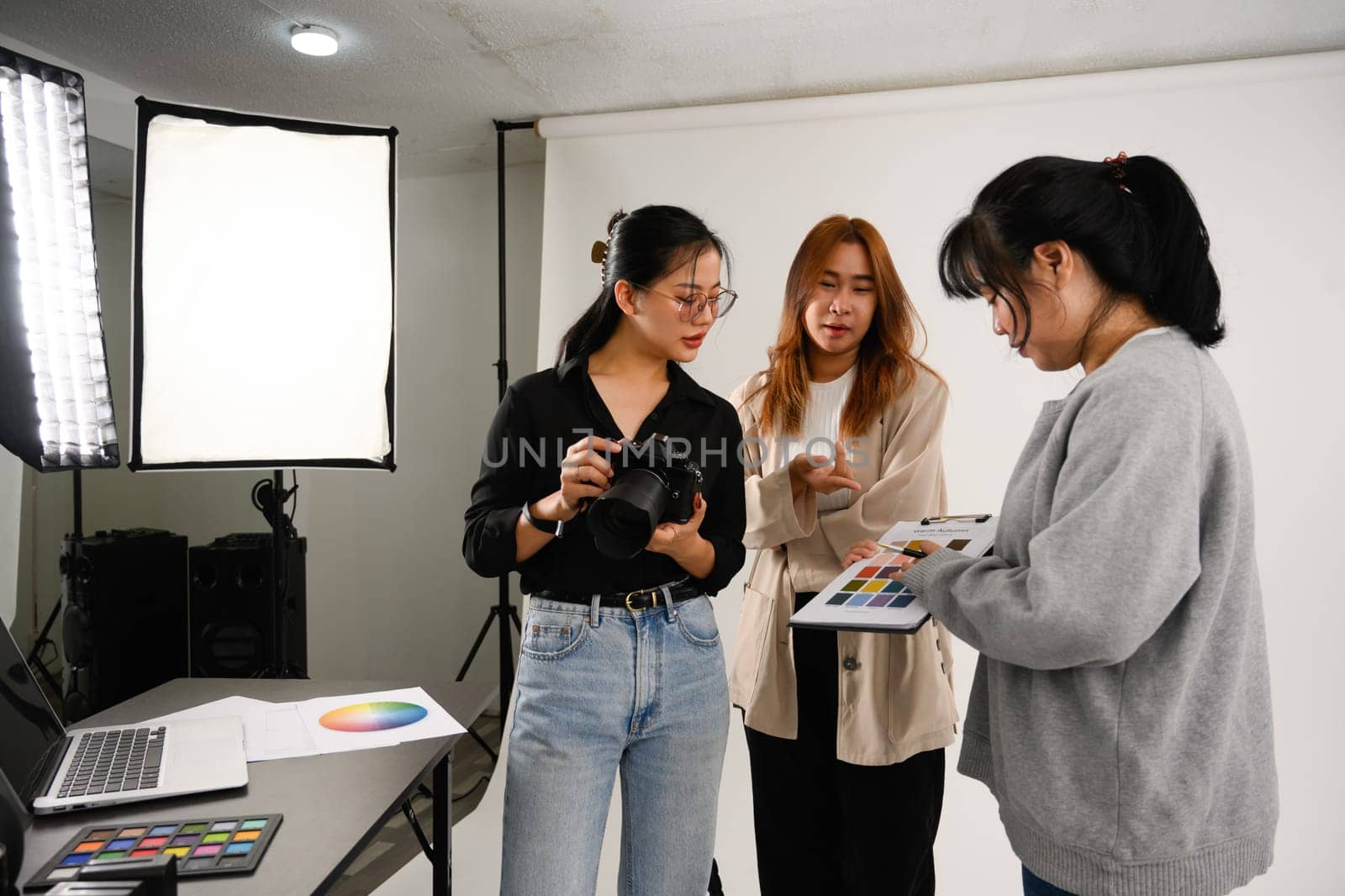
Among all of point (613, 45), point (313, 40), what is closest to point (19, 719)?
point (313, 40)

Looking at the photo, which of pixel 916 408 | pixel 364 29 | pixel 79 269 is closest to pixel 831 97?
pixel 364 29

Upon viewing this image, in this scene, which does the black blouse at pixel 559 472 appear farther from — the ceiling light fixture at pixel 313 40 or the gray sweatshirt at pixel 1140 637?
the ceiling light fixture at pixel 313 40

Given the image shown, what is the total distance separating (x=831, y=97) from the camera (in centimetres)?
299

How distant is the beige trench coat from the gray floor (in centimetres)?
111

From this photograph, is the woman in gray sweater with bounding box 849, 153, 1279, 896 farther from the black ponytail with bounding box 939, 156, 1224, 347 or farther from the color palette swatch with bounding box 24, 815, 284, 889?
the color palette swatch with bounding box 24, 815, 284, 889

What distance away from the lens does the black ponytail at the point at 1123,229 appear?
0.92 metres

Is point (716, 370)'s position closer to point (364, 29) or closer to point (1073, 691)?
point (364, 29)

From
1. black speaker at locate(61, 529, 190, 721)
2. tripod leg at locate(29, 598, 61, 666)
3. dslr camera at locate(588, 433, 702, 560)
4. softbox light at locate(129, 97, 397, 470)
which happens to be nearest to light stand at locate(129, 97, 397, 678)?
softbox light at locate(129, 97, 397, 470)

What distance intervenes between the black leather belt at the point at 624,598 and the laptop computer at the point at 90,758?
43cm

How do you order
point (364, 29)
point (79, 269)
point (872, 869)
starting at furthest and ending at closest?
point (364, 29), point (872, 869), point (79, 269)

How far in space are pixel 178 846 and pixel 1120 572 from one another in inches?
37.2

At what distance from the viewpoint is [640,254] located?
1309 mm

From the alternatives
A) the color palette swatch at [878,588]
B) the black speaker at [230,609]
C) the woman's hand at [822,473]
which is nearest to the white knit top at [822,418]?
the woman's hand at [822,473]

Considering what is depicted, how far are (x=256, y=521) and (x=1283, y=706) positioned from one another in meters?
3.97
